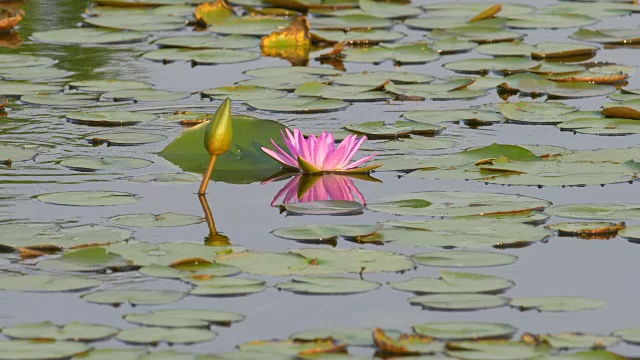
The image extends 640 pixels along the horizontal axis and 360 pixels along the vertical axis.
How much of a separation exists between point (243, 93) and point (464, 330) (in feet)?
9.77

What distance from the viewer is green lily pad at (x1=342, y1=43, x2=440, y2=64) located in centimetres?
673

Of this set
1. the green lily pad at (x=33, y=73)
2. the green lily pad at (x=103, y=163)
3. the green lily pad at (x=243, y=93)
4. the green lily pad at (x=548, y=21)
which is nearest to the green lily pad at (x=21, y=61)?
the green lily pad at (x=33, y=73)

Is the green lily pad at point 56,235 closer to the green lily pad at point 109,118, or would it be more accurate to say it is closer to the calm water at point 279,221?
the calm water at point 279,221

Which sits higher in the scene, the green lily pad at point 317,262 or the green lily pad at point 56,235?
the green lily pad at point 317,262

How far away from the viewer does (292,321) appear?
130 inches

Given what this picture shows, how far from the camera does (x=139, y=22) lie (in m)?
7.76

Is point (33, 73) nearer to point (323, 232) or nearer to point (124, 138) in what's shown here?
point (124, 138)

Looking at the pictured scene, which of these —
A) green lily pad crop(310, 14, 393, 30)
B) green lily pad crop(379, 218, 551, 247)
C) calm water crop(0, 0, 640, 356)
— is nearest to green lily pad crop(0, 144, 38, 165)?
calm water crop(0, 0, 640, 356)

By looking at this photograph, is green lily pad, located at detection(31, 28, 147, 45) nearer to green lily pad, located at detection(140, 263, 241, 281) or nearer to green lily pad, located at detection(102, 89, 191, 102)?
green lily pad, located at detection(102, 89, 191, 102)

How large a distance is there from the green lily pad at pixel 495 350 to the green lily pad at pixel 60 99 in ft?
10.3

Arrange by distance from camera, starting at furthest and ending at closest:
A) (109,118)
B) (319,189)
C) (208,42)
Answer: (208,42)
(109,118)
(319,189)

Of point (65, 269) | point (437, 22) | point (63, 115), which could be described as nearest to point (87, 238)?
point (65, 269)

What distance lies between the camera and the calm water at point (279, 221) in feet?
10.8

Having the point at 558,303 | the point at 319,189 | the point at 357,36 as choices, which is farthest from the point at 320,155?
the point at 357,36
